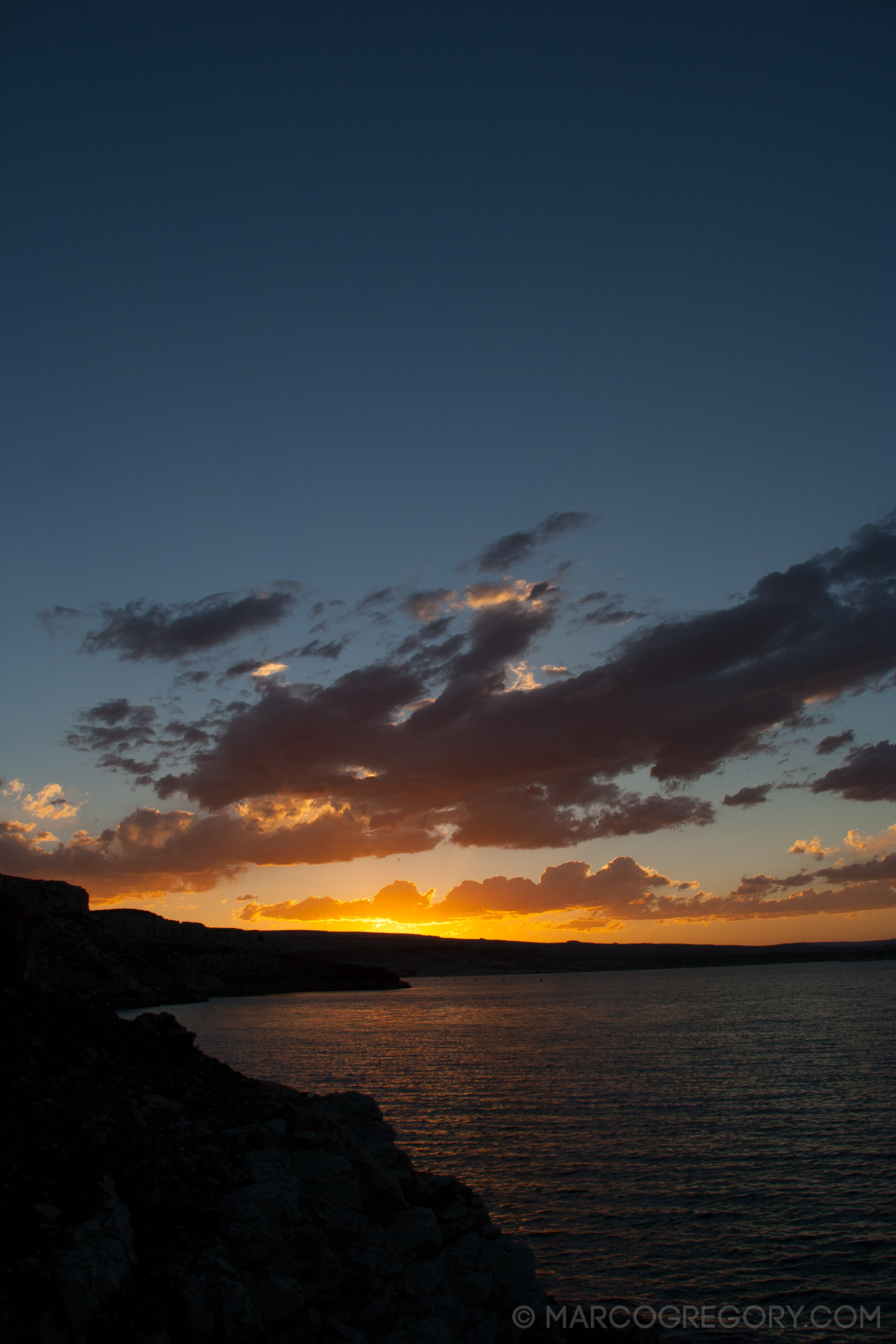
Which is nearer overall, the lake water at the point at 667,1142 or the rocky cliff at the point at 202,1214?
the rocky cliff at the point at 202,1214

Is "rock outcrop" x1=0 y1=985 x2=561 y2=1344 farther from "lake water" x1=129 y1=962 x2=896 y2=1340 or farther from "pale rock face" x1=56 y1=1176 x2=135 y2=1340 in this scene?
"lake water" x1=129 y1=962 x2=896 y2=1340

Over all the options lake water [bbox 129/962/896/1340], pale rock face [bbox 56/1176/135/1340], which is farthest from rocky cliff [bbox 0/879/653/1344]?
lake water [bbox 129/962/896/1340]

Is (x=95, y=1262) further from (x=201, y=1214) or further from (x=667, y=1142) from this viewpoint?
(x=667, y=1142)

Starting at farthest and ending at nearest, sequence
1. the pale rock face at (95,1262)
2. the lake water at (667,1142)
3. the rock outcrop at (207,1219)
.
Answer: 1. the lake water at (667,1142)
2. the rock outcrop at (207,1219)
3. the pale rock face at (95,1262)

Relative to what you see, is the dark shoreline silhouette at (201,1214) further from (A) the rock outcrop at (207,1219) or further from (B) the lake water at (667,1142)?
(B) the lake water at (667,1142)

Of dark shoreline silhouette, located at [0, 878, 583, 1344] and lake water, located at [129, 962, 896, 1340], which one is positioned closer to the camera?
dark shoreline silhouette, located at [0, 878, 583, 1344]

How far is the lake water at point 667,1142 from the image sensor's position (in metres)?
24.9

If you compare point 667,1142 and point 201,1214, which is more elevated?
point 201,1214

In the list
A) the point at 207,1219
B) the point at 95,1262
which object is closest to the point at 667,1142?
the point at 207,1219

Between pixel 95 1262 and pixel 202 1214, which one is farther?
pixel 202 1214

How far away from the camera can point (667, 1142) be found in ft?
132

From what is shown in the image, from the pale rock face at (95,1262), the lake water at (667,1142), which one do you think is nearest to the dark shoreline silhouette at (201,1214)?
the pale rock face at (95,1262)

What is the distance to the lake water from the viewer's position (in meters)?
24.9

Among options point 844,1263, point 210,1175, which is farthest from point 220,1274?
point 844,1263
